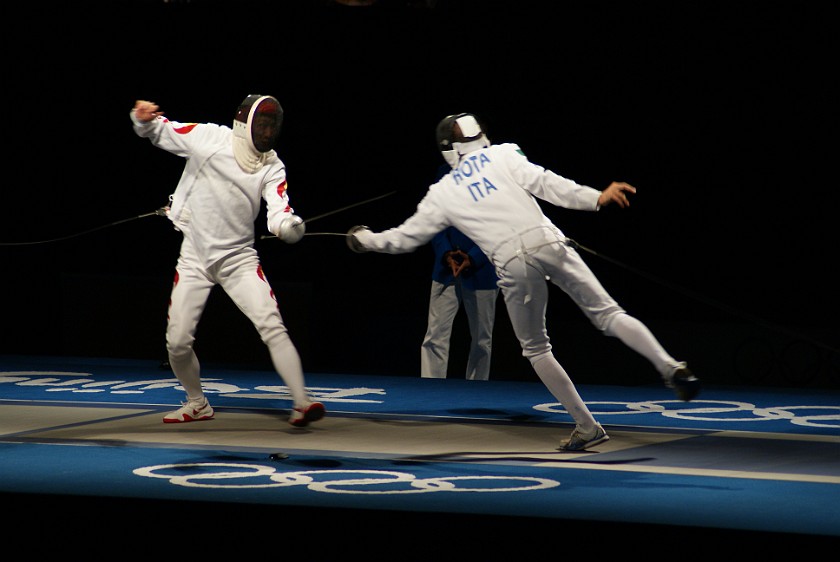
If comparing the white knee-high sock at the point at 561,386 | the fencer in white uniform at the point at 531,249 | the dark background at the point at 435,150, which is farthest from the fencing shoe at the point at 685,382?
the dark background at the point at 435,150

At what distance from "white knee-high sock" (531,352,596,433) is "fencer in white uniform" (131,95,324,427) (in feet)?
3.28

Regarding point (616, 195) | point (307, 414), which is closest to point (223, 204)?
point (307, 414)

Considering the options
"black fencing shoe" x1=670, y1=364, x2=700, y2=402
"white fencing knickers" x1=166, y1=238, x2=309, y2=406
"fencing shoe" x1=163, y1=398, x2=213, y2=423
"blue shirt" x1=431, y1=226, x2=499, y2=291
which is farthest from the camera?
"blue shirt" x1=431, y1=226, x2=499, y2=291

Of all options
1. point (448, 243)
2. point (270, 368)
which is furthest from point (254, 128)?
point (270, 368)

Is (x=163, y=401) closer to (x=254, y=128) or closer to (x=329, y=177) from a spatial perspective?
(x=254, y=128)

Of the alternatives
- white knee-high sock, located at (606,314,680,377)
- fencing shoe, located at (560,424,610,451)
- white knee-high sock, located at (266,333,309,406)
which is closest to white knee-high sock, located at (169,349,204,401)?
white knee-high sock, located at (266,333,309,406)

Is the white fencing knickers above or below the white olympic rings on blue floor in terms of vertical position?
above

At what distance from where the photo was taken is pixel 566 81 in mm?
8969

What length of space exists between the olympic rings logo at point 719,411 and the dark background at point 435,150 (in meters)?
2.17

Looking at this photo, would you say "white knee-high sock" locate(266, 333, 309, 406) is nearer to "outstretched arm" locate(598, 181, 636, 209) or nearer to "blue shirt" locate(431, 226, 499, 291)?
"outstretched arm" locate(598, 181, 636, 209)

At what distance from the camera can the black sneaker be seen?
15.3 feet

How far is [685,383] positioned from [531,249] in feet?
2.40

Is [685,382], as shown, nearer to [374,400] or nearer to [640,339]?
[640,339]

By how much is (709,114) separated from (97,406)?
4.69 m
